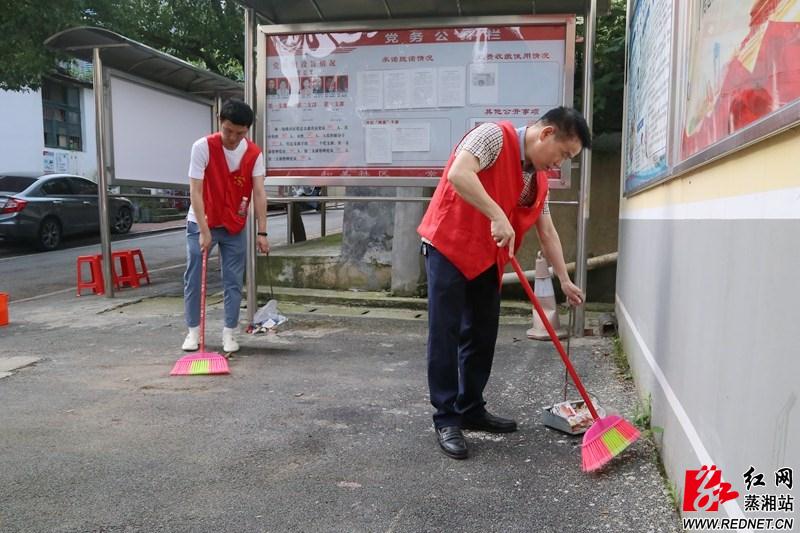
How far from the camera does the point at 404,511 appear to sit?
2424mm

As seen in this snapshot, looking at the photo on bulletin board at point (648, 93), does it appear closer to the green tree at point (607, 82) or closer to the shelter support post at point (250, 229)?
the green tree at point (607, 82)

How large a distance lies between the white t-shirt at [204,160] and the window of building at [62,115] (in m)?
20.5

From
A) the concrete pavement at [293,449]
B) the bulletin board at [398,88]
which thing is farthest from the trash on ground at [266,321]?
the bulletin board at [398,88]

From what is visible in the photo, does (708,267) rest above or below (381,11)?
below

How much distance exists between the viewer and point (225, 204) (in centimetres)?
466

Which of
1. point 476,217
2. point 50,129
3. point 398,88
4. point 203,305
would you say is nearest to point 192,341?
point 203,305

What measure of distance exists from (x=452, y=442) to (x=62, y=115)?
24.5m

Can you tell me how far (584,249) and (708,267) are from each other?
3.22 meters

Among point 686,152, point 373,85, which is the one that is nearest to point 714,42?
point 686,152

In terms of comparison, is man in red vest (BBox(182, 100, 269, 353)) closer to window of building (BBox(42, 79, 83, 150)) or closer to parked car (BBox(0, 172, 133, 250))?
parked car (BBox(0, 172, 133, 250))

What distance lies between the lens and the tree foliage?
9414mm

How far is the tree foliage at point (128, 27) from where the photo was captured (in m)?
9.41

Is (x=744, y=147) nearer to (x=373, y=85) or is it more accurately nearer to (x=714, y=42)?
(x=714, y=42)

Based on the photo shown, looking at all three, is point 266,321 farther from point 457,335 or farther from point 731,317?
point 731,317
